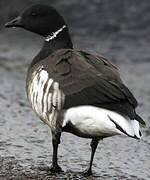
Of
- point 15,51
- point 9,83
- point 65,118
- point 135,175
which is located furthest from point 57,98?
point 15,51

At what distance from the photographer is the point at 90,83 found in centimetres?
507

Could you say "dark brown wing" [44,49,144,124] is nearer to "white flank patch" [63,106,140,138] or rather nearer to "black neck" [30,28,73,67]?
"white flank patch" [63,106,140,138]

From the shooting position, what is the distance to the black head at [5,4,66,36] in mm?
6391

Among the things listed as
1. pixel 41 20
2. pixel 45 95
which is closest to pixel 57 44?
pixel 41 20

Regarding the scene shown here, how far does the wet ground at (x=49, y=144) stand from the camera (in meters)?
5.67

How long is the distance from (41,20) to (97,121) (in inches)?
76.5

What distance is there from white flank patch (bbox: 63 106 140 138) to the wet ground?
0.66 metres

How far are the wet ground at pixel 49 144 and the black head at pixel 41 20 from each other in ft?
4.30

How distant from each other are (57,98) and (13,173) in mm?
847

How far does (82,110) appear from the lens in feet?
16.4

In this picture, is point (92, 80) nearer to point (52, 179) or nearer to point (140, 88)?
point (52, 179)

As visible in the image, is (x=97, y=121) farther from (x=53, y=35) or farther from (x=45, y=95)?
(x=53, y=35)

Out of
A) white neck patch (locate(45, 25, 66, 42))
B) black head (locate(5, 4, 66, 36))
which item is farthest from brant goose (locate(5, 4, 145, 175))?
black head (locate(5, 4, 66, 36))

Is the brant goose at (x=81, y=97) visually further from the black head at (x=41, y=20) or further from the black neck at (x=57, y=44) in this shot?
the black head at (x=41, y=20)
